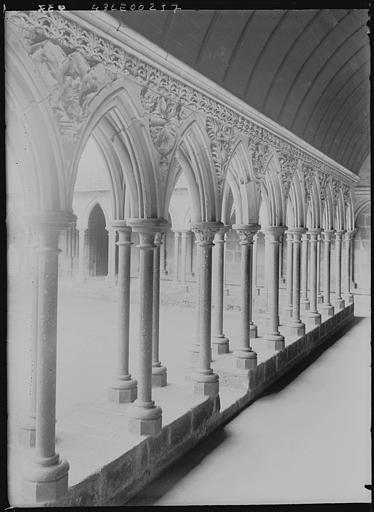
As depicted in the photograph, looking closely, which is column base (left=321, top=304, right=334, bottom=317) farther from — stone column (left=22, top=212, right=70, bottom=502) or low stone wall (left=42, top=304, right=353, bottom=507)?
stone column (left=22, top=212, right=70, bottom=502)

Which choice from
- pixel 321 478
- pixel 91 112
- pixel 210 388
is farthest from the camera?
pixel 210 388

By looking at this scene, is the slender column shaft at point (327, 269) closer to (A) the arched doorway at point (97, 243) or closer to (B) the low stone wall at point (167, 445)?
(B) the low stone wall at point (167, 445)

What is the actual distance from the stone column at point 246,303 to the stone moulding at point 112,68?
63.9 inches

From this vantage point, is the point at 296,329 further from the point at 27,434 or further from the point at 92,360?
the point at 27,434

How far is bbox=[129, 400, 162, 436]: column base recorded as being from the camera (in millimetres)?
4926

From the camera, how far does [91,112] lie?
4.26m

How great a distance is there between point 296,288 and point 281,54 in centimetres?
479

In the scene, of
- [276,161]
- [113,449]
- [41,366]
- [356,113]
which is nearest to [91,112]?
[41,366]

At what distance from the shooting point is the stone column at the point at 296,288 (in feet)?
33.8

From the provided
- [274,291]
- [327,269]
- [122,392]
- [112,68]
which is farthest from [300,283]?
[112,68]

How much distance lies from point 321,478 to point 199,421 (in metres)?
1.39

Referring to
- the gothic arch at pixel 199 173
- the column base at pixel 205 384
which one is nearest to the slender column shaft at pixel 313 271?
the gothic arch at pixel 199 173

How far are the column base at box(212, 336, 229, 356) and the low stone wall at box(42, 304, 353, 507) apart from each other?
0.69 m

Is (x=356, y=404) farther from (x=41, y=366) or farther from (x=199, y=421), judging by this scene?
(x=41, y=366)
